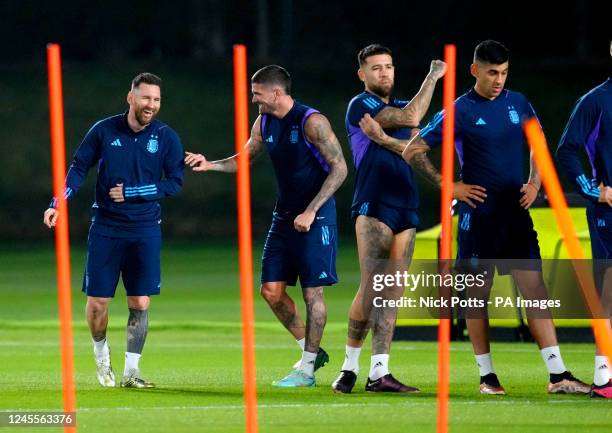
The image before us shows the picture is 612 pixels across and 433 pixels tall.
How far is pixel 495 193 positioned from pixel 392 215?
0.78 metres

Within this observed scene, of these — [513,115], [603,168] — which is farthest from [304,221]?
[603,168]

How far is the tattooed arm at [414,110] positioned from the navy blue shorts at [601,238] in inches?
49.1

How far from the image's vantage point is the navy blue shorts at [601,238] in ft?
32.9

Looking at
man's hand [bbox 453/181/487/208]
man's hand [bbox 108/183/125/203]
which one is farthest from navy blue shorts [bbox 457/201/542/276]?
man's hand [bbox 108/183/125/203]

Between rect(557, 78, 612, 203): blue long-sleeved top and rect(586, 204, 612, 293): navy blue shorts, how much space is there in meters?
0.09

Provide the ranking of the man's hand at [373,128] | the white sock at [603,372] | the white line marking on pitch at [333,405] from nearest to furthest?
the white line marking on pitch at [333,405]
the white sock at [603,372]
the man's hand at [373,128]

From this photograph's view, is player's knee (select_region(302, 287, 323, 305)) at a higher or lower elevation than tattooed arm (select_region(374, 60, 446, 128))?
lower

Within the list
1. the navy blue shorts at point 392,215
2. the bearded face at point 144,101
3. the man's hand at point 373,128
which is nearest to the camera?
the man's hand at point 373,128

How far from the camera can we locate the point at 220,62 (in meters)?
33.9

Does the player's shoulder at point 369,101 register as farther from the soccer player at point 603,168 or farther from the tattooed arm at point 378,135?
the soccer player at point 603,168

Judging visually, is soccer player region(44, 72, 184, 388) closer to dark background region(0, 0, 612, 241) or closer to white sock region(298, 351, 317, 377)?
white sock region(298, 351, 317, 377)

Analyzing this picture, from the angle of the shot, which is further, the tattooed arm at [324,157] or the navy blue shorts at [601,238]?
the tattooed arm at [324,157]

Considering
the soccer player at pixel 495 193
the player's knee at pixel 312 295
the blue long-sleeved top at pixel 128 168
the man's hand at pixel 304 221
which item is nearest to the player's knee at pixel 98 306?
the blue long-sleeved top at pixel 128 168

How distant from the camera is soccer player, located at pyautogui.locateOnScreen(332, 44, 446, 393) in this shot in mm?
10570
